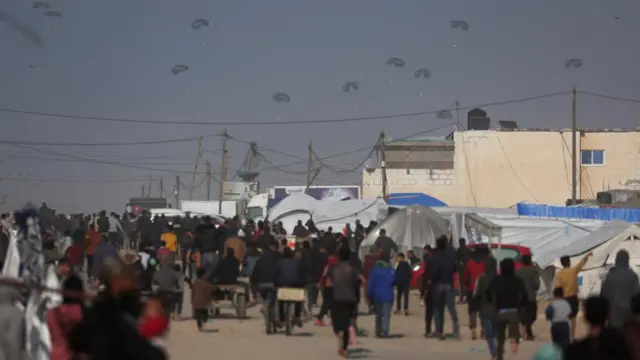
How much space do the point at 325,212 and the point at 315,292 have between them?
25.4 m

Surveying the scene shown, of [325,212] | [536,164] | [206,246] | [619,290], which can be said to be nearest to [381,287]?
[619,290]

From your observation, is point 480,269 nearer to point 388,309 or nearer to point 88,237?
point 388,309

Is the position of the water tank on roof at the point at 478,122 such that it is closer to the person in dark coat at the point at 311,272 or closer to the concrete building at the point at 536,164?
the concrete building at the point at 536,164

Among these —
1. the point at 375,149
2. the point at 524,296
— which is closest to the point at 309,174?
the point at 375,149

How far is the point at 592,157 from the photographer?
6900cm

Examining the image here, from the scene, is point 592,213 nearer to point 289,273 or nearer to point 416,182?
point 289,273

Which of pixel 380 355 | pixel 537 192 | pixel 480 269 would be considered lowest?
pixel 380 355

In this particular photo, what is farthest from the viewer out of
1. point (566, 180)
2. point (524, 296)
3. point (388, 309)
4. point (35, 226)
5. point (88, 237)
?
point (566, 180)

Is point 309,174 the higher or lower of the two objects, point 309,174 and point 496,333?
the higher

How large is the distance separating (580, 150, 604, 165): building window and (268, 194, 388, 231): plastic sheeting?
20769 mm

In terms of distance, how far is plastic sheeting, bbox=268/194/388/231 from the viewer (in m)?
51.0

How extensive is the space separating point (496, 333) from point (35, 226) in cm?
718

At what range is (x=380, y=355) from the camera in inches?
786

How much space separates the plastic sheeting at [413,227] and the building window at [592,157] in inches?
1267
